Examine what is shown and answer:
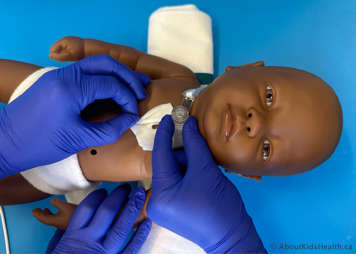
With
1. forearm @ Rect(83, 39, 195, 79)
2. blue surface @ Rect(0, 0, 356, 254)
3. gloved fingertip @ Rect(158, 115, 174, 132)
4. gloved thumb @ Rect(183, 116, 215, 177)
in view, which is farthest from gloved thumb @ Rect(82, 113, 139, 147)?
blue surface @ Rect(0, 0, 356, 254)

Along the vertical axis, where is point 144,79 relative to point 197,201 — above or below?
above

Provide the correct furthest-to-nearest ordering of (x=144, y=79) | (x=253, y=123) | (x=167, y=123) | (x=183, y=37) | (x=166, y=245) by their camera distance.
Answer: (x=183, y=37), (x=166, y=245), (x=144, y=79), (x=167, y=123), (x=253, y=123)

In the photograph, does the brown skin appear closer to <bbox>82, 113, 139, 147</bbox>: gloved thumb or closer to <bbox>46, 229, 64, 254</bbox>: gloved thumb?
<bbox>82, 113, 139, 147</bbox>: gloved thumb

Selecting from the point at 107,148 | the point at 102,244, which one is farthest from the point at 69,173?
the point at 102,244

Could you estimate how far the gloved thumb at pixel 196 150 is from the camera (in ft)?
2.81

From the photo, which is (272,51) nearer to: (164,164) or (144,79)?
(144,79)

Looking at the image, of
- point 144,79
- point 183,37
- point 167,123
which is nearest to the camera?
point 167,123

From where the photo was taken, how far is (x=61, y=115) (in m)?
0.82

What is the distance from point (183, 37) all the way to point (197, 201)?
0.81 meters

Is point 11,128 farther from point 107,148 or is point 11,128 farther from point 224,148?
point 224,148

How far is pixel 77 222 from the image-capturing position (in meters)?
0.94

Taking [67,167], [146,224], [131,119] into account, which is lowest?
[146,224]

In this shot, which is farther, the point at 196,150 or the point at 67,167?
the point at 67,167

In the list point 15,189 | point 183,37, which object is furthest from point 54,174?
point 183,37
